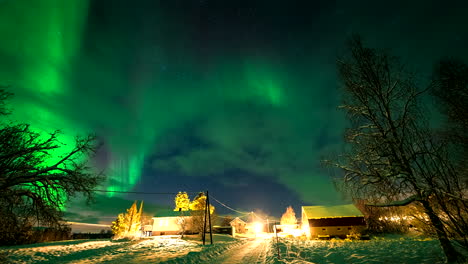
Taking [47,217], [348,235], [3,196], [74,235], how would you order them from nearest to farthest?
[3,196], [47,217], [348,235], [74,235]

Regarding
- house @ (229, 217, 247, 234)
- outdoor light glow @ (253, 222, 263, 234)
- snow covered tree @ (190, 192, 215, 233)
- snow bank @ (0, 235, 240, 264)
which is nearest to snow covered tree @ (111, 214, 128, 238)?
snow covered tree @ (190, 192, 215, 233)

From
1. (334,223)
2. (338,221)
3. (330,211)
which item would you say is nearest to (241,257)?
(334,223)

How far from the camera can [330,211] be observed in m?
37.0

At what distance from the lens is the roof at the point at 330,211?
35.1m

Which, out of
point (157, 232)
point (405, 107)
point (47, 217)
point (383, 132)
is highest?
point (405, 107)

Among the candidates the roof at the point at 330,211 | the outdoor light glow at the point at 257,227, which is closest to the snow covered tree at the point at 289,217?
the outdoor light glow at the point at 257,227

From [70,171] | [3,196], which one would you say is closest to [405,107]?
[70,171]

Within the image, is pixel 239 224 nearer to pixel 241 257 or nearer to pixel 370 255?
pixel 241 257

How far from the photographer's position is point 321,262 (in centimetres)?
1200

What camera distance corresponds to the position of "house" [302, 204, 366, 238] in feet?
111

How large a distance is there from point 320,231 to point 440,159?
35.7 meters

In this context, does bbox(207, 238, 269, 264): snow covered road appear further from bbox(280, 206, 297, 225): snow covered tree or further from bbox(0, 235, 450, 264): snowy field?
bbox(280, 206, 297, 225): snow covered tree

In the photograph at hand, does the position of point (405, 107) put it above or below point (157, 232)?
above

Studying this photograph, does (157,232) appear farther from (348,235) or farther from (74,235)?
(348,235)
